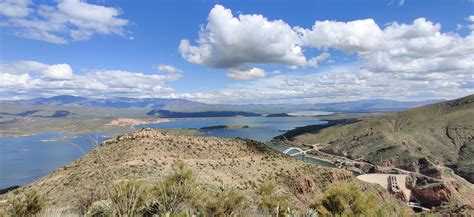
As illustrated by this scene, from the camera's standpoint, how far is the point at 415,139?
129 meters

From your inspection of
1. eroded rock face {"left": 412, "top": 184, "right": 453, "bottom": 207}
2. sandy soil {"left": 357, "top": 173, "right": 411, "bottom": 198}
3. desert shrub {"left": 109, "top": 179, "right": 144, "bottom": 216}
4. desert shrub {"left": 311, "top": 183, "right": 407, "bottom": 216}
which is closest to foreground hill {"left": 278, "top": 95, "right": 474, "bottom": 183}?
sandy soil {"left": 357, "top": 173, "right": 411, "bottom": 198}

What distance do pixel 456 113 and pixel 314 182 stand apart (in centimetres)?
12046

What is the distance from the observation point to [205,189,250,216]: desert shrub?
21.0 metres

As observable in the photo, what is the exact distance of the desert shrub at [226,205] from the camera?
20984 mm

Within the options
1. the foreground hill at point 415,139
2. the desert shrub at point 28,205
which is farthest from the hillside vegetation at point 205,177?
the foreground hill at point 415,139

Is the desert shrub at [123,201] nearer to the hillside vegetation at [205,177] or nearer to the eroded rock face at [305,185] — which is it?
the hillside vegetation at [205,177]

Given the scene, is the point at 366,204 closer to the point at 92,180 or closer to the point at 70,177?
the point at 92,180

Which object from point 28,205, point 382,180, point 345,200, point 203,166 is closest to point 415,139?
point 382,180

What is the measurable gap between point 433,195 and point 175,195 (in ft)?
235

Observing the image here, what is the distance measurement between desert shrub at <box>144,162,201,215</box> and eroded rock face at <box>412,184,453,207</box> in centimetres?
6517

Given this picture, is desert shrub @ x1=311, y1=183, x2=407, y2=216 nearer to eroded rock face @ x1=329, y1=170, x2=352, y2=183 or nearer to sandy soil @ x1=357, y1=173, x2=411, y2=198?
eroded rock face @ x1=329, y1=170, x2=352, y2=183

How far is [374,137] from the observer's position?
13962 centimetres

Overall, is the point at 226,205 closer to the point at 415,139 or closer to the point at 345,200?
the point at 345,200

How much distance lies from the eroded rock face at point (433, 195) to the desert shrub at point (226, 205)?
61.5m
